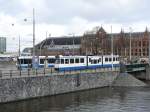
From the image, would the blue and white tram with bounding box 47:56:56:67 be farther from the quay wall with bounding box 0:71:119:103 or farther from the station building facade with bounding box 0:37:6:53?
the station building facade with bounding box 0:37:6:53

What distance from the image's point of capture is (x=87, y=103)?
159 feet

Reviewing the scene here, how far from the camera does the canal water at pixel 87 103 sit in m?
42.8

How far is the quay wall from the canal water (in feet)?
3.58

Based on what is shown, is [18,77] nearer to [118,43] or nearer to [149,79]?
[149,79]

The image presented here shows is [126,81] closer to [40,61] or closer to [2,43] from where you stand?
[40,61]

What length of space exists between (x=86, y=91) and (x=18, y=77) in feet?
54.3

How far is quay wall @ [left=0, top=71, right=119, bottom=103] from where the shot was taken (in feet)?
152

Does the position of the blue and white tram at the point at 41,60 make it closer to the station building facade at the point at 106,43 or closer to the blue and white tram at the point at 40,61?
the blue and white tram at the point at 40,61

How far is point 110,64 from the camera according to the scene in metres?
84.0

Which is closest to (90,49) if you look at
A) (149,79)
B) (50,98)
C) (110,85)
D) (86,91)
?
(149,79)

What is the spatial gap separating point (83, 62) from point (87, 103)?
26793 mm

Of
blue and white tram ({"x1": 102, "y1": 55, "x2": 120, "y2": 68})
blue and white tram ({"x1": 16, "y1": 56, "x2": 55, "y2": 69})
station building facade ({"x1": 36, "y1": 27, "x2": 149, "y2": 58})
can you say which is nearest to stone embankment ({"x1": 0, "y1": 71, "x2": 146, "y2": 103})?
blue and white tram ({"x1": 102, "y1": 55, "x2": 120, "y2": 68})

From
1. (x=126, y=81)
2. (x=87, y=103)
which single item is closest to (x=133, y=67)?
(x=126, y=81)

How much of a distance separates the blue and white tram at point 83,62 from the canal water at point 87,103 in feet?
32.3
